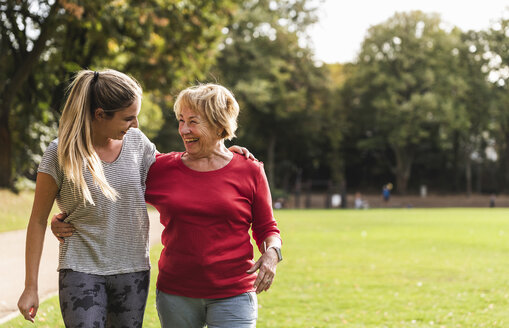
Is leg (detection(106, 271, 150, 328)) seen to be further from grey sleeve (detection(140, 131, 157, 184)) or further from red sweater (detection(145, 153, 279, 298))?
grey sleeve (detection(140, 131, 157, 184))

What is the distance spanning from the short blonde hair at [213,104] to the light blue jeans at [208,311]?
2.49ft

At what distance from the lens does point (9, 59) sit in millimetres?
19344

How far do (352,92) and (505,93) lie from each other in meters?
12.5

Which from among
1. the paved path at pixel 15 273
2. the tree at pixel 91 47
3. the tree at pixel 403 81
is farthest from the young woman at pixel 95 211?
the tree at pixel 403 81

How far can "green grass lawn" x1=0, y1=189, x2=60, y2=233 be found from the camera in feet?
51.9

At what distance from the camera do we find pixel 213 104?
2824mm

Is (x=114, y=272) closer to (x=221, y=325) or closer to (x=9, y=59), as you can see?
(x=221, y=325)

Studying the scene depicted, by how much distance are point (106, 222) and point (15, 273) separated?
6834 mm

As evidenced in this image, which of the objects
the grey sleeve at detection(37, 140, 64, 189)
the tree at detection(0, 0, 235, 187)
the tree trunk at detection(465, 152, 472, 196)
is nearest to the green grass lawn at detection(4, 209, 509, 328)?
the grey sleeve at detection(37, 140, 64, 189)

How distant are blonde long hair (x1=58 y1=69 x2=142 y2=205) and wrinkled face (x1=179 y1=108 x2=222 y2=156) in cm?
25

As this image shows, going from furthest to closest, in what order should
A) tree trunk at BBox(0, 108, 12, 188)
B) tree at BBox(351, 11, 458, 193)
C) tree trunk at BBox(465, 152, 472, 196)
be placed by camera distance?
tree trunk at BBox(465, 152, 472, 196) < tree at BBox(351, 11, 458, 193) < tree trunk at BBox(0, 108, 12, 188)

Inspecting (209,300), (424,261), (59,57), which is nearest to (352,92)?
(59,57)

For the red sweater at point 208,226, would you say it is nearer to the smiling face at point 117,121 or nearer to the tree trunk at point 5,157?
the smiling face at point 117,121

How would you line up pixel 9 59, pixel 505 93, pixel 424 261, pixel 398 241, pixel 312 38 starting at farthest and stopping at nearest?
pixel 505 93, pixel 312 38, pixel 9 59, pixel 398 241, pixel 424 261
